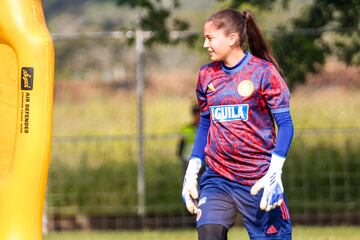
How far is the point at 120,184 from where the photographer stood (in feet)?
54.6

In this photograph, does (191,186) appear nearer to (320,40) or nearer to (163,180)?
(320,40)

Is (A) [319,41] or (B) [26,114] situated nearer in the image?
(B) [26,114]

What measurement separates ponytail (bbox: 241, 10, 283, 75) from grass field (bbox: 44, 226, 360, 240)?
650 cm

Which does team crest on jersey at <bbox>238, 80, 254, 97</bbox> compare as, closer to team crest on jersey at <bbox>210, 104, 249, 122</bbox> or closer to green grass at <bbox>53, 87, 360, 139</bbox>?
team crest on jersey at <bbox>210, 104, 249, 122</bbox>

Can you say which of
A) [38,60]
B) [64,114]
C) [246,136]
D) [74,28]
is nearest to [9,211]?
[38,60]

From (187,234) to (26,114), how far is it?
7925 millimetres

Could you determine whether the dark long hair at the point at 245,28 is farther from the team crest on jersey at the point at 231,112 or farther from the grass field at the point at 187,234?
the grass field at the point at 187,234

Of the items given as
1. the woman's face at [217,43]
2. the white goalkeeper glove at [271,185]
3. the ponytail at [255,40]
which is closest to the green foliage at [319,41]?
the ponytail at [255,40]

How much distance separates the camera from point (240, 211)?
6.64m

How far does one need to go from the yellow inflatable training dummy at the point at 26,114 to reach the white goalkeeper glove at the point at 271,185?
5.06 ft

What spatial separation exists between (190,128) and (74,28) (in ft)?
17.9

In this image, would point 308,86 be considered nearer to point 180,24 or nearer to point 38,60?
point 180,24

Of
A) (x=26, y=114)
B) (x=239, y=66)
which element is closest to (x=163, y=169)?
(x=26, y=114)

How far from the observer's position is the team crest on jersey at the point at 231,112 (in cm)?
657
